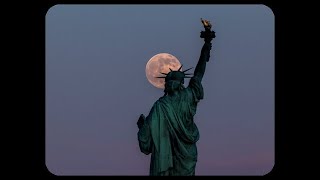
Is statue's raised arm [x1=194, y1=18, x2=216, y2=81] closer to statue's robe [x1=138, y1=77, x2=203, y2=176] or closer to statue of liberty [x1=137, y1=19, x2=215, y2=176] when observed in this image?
statue of liberty [x1=137, y1=19, x2=215, y2=176]

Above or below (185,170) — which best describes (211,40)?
above

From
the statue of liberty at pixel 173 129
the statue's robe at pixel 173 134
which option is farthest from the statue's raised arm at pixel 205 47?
the statue's robe at pixel 173 134

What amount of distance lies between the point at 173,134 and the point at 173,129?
0.09 m

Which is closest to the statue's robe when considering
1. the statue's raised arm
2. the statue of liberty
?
the statue of liberty

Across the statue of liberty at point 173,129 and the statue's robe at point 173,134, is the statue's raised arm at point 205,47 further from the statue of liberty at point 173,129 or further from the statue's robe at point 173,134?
the statue's robe at point 173,134

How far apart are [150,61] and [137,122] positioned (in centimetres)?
113

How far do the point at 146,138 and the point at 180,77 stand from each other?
1210 millimetres

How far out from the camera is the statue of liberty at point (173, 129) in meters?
34.7

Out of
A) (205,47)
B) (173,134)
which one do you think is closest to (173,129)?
(173,134)

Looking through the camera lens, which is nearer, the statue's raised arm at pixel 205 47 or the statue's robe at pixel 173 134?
the statue's robe at pixel 173 134

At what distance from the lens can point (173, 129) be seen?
34.8 m

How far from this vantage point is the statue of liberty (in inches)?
1364

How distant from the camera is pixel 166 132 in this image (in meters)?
34.8

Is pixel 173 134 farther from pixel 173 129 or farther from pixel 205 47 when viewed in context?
pixel 205 47
